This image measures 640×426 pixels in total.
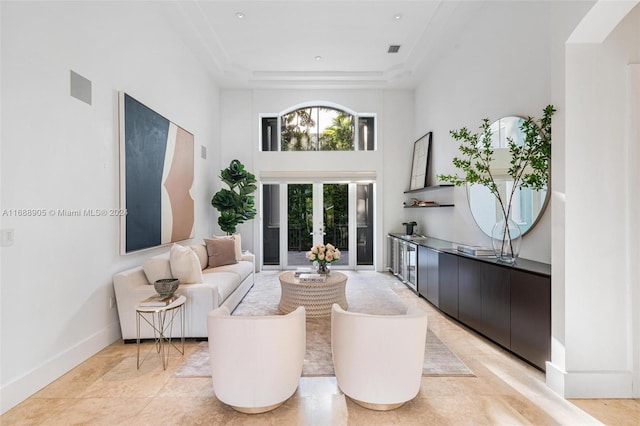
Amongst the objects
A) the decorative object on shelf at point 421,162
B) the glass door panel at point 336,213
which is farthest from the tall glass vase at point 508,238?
the glass door panel at point 336,213

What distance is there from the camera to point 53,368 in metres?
2.44

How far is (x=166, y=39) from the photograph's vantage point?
14.0ft

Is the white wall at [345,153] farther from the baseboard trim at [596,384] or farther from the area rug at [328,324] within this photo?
the baseboard trim at [596,384]

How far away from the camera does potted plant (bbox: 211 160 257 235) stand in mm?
5820

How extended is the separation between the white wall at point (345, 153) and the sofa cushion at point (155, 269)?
3.34 metres

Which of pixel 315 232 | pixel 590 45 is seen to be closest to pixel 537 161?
pixel 590 45

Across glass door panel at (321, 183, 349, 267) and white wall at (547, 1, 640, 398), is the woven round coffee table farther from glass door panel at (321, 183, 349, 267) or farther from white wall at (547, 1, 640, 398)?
glass door panel at (321, 183, 349, 267)

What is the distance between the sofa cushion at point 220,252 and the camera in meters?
4.77

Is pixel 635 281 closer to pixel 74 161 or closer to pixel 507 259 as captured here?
pixel 507 259

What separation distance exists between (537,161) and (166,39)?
4841 mm

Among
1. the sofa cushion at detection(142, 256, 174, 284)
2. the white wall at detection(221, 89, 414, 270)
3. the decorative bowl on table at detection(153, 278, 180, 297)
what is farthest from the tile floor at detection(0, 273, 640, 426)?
the white wall at detection(221, 89, 414, 270)

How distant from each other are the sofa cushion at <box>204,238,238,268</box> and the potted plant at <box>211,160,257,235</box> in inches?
34.7

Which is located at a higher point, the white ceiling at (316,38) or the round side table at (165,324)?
the white ceiling at (316,38)

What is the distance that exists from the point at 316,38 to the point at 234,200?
319 centimetres
